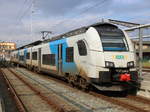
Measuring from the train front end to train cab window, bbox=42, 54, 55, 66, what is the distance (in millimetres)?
6654

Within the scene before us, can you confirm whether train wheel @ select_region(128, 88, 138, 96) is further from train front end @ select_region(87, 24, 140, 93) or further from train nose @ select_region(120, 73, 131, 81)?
train nose @ select_region(120, 73, 131, 81)

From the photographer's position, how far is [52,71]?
18172 mm

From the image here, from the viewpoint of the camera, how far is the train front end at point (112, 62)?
1084cm

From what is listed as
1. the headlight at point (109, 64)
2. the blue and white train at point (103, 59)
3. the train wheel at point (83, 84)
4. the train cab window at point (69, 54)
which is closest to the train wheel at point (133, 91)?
the blue and white train at point (103, 59)

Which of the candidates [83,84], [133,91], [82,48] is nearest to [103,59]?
[82,48]

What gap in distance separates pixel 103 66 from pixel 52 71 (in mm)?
7847

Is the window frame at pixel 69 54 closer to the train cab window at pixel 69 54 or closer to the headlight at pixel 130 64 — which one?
the train cab window at pixel 69 54

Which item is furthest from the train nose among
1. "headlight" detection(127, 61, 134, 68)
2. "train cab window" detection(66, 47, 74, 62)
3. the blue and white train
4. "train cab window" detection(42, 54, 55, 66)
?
"train cab window" detection(42, 54, 55, 66)

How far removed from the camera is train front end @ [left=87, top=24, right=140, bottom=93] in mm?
10844

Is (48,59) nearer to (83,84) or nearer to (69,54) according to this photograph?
(69,54)

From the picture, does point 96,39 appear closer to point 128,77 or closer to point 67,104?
point 128,77

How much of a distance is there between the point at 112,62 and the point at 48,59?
9.25 meters

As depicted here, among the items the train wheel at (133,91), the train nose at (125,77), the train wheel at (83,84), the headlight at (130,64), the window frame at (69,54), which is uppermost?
the window frame at (69,54)

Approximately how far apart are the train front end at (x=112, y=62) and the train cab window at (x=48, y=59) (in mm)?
6654
